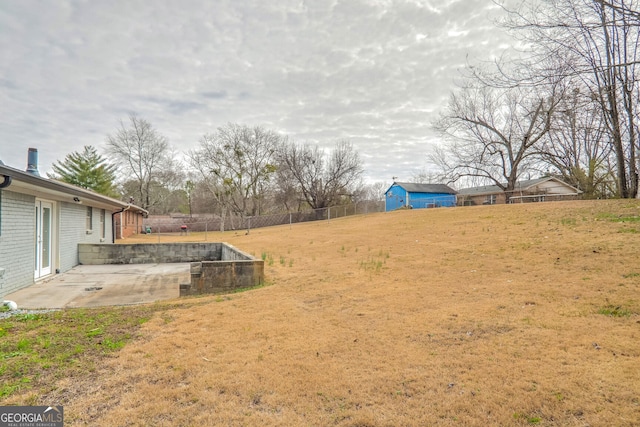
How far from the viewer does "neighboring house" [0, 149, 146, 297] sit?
5.63 metres

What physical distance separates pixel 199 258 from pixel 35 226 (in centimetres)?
537

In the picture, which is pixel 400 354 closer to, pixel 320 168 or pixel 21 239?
pixel 21 239

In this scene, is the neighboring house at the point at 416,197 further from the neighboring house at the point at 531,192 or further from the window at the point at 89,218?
the window at the point at 89,218

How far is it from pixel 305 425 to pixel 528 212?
1390 cm

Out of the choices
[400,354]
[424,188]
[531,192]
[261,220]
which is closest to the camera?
[400,354]

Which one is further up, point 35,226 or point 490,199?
point 490,199

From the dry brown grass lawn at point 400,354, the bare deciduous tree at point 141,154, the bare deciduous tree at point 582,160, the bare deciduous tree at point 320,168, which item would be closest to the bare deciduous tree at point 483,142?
the bare deciduous tree at point 582,160

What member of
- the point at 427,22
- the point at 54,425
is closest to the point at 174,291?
the point at 54,425

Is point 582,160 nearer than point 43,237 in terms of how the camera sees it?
No

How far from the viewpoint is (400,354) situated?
304 cm

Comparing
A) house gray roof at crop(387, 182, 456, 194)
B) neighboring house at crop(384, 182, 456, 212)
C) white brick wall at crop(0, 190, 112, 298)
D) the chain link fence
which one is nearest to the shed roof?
white brick wall at crop(0, 190, 112, 298)

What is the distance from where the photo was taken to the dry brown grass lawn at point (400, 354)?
6.98 ft

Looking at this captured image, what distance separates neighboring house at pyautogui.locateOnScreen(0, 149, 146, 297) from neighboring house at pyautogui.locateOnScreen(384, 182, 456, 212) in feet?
88.3

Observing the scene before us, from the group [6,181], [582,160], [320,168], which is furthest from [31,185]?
[582,160]
